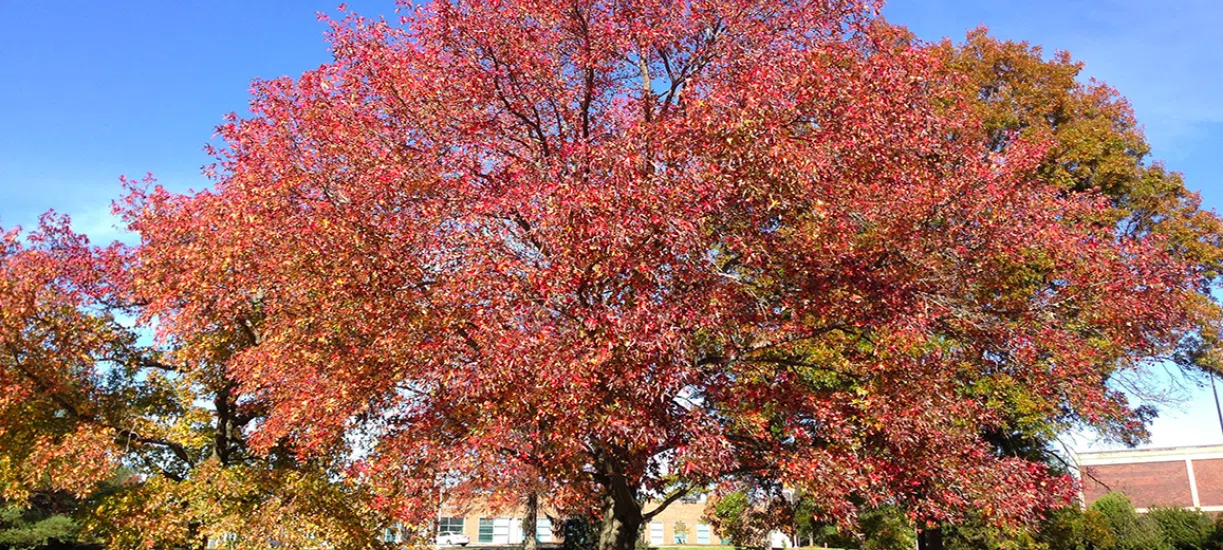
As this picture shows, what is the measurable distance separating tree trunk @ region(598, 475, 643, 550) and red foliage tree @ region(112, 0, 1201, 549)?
2.2 inches

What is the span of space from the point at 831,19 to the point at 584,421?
7.90 metres

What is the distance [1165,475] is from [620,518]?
59.5m

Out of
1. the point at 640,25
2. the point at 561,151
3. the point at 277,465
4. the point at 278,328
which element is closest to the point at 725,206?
the point at 561,151

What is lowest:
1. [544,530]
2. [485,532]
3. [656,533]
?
[656,533]

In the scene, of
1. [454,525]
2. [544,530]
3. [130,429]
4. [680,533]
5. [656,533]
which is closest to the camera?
[130,429]

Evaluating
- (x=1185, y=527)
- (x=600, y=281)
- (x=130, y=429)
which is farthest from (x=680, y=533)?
(x=600, y=281)

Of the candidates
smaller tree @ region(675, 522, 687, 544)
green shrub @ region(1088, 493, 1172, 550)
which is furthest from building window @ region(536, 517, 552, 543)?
green shrub @ region(1088, 493, 1172, 550)

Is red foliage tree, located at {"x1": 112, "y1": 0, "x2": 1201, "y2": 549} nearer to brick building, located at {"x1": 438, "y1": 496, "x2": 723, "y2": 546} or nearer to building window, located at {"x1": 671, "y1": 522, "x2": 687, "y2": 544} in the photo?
brick building, located at {"x1": 438, "y1": 496, "x2": 723, "y2": 546}

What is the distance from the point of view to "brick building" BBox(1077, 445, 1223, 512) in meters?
54.1

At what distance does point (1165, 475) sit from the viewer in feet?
183

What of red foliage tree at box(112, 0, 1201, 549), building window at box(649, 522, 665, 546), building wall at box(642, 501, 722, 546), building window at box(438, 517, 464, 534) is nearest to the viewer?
red foliage tree at box(112, 0, 1201, 549)

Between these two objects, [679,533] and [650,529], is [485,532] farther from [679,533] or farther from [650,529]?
[679,533]

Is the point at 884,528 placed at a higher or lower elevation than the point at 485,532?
higher

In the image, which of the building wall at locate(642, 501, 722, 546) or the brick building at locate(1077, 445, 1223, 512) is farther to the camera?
the building wall at locate(642, 501, 722, 546)
